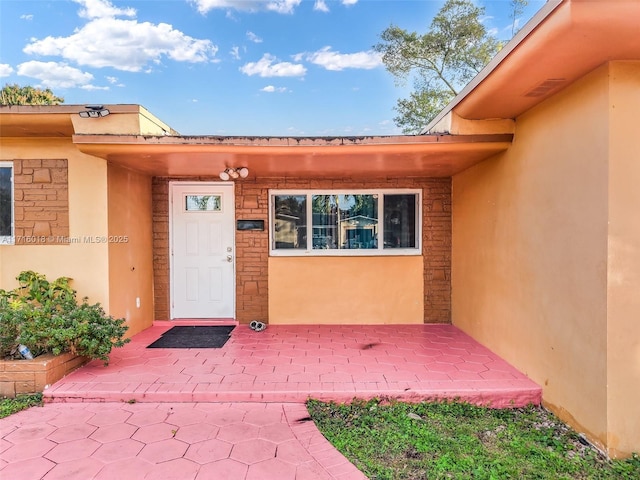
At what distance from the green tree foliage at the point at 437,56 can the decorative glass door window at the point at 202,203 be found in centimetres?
1268

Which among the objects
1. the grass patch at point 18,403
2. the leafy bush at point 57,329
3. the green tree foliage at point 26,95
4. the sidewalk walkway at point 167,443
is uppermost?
the green tree foliage at point 26,95

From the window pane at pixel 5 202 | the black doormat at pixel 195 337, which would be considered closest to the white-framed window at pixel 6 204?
the window pane at pixel 5 202

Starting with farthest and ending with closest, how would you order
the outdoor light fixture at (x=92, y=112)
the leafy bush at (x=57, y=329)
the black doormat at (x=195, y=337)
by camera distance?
1. the black doormat at (x=195, y=337)
2. the outdoor light fixture at (x=92, y=112)
3. the leafy bush at (x=57, y=329)

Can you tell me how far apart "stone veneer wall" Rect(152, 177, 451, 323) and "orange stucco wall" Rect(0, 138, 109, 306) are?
1409 mm

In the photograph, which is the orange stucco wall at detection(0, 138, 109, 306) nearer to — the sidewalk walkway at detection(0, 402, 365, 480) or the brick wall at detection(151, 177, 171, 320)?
the brick wall at detection(151, 177, 171, 320)

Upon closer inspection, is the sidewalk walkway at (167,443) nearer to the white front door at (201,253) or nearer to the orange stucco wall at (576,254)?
the orange stucco wall at (576,254)

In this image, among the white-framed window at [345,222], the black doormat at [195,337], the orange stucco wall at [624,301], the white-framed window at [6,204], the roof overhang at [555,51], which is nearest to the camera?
the roof overhang at [555,51]

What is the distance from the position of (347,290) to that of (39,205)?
4733 millimetres

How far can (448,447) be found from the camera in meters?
2.87

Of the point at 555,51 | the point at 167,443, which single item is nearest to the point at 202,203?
the point at 167,443

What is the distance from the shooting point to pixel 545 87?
10.6ft

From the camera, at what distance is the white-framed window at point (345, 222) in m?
6.43

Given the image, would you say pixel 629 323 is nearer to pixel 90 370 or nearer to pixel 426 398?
pixel 426 398

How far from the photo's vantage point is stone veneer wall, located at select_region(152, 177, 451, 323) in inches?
249
